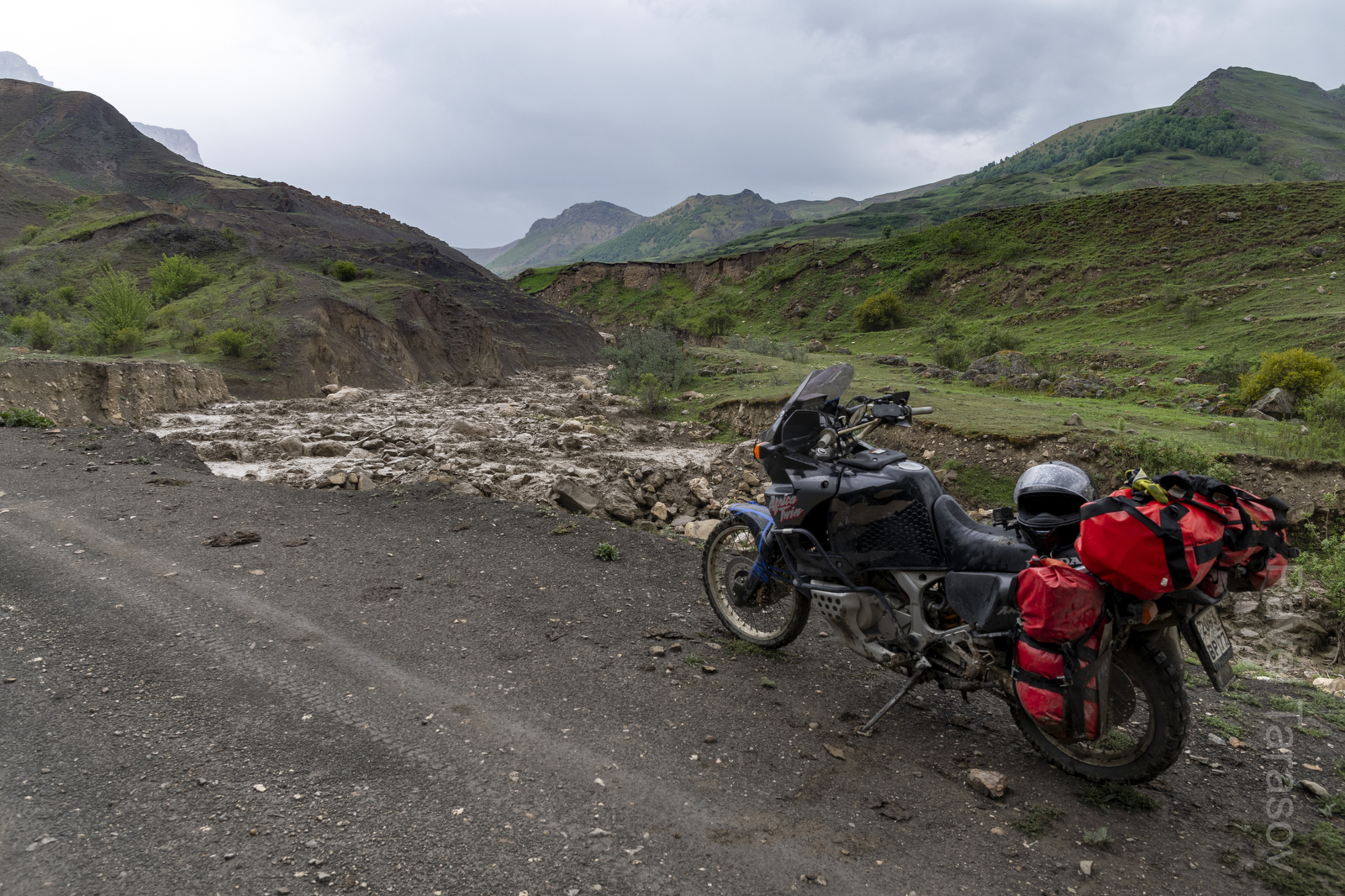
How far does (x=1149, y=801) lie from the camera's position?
292cm

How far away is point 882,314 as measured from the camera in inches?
1921

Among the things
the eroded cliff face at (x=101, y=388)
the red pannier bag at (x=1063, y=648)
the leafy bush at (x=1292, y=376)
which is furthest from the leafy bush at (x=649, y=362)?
the red pannier bag at (x=1063, y=648)

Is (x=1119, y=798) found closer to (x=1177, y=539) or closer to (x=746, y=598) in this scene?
(x=1177, y=539)

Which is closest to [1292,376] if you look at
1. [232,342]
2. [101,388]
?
[101,388]

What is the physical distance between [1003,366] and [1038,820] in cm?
2282

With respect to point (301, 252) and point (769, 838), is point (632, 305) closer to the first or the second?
point (301, 252)

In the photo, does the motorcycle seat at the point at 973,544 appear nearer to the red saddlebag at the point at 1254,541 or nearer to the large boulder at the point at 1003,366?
the red saddlebag at the point at 1254,541

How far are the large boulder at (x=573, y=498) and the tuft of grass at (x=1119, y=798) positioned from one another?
681 cm

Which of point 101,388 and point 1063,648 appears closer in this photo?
point 1063,648

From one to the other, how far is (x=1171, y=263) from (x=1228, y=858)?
45.2 meters

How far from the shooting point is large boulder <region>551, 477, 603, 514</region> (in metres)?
8.93

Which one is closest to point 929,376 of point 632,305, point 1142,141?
point 632,305

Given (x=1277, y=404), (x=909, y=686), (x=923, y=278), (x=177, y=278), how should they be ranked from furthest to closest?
(x=923, y=278) < (x=177, y=278) < (x=1277, y=404) < (x=909, y=686)

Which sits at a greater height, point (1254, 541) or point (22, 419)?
point (1254, 541)
